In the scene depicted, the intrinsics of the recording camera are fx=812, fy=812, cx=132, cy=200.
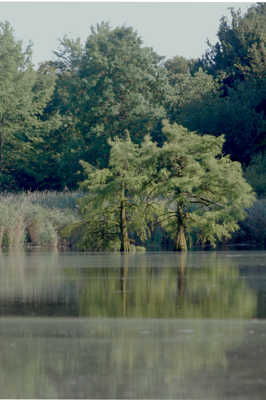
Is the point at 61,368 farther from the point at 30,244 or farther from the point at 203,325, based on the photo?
the point at 30,244

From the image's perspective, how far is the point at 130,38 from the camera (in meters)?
55.8

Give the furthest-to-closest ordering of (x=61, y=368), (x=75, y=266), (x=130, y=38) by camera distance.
Result: (x=130, y=38) → (x=75, y=266) → (x=61, y=368)

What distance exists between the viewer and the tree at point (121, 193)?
2380 cm

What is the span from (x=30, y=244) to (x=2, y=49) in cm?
3070

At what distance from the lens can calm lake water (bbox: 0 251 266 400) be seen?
517cm

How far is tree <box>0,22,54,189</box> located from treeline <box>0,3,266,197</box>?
0.07 m

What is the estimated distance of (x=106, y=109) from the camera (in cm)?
5234

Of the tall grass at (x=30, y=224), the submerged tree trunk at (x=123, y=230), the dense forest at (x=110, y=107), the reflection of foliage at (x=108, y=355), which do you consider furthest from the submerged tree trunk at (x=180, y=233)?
the dense forest at (x=110, y=107)

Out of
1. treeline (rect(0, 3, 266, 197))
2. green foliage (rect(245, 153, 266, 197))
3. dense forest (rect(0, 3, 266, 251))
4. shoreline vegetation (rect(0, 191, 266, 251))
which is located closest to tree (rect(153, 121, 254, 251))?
shoreline vegetation (rect(0, 191, 266, 251))

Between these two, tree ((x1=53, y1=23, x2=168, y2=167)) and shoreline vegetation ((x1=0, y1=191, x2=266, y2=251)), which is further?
tree ((x1=53, y1=23, x2=168, y2=167))

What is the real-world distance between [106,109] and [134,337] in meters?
45.9

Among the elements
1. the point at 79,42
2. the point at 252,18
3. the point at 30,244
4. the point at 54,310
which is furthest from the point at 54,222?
the point at 252,18

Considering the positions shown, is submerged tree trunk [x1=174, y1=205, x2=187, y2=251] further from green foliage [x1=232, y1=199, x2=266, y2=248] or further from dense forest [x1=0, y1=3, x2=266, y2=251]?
dense forest [x1=0, y1=3, x2=266, y2=251]

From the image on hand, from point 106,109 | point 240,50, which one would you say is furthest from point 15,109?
point 240,50
